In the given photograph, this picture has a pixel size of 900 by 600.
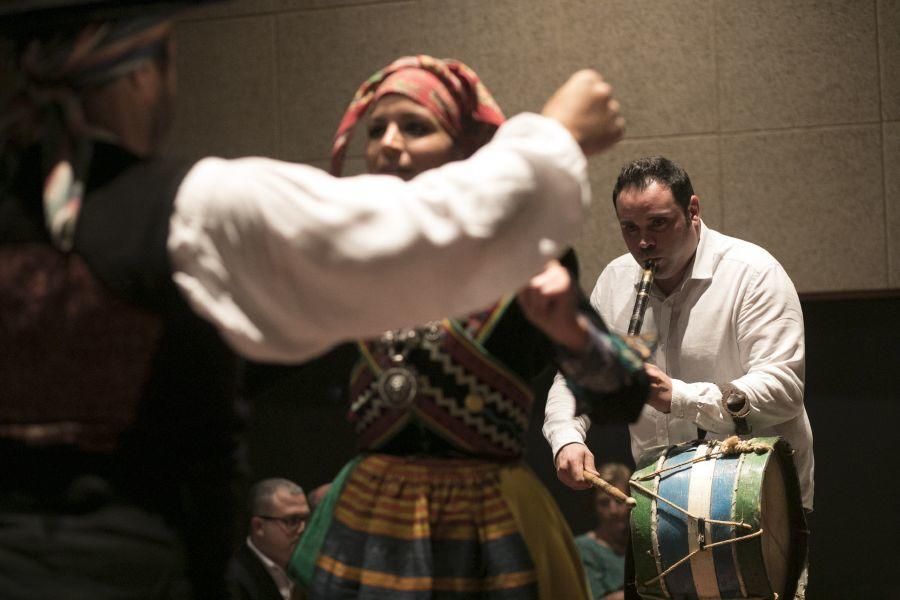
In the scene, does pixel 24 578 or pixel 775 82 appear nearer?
pixel 24 578

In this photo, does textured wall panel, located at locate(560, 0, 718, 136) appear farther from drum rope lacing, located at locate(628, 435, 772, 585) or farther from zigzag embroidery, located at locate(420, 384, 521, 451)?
zigzag embroidery, located at locate(420, 384, 521, 451)

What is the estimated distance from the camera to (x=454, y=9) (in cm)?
477

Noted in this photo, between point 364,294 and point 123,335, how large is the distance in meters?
0.23

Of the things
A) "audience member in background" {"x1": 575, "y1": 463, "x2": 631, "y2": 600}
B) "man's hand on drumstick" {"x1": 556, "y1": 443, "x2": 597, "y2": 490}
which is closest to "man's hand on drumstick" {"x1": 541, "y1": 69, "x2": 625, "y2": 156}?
"man's hand on drumstick" {"x1": 556, "y1": 443, "x2": 597, "y2": 490}

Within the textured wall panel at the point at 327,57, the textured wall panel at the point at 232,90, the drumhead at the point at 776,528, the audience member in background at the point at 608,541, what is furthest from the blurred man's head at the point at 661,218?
the textured wall panel at the point at 232,90

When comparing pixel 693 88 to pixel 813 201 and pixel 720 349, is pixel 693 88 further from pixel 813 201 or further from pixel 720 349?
pixel 720 349

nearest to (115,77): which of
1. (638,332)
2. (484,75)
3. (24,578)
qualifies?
(24,578)

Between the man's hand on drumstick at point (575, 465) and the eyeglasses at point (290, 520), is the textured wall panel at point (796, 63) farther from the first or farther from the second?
the eyeglasses at point (290, 520)

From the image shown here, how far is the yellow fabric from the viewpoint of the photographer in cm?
175

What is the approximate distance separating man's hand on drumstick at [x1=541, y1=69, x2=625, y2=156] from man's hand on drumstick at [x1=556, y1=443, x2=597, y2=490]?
1.79 metres

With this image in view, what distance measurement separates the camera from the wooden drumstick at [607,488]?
9.45 feet

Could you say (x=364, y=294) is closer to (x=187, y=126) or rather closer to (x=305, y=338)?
(x=305, y=338)

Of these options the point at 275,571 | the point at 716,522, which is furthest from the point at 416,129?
the point at 275,571

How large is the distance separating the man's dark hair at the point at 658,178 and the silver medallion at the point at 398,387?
1.78m
